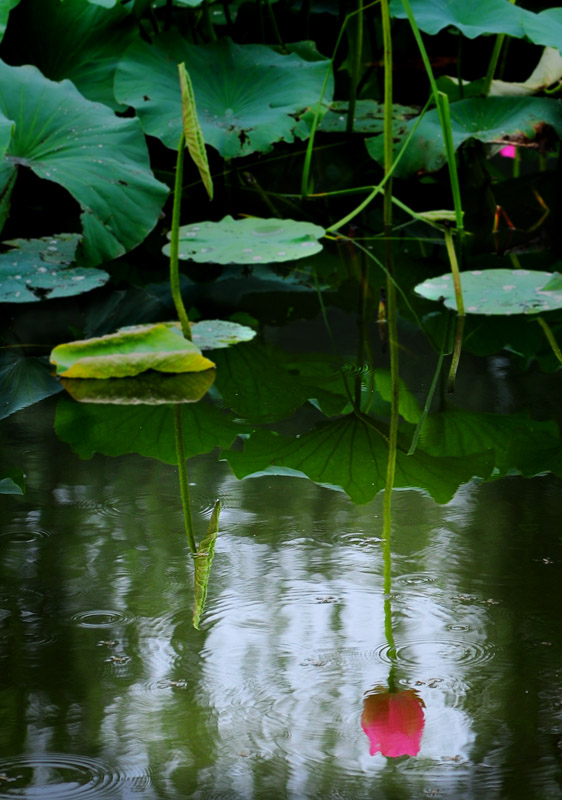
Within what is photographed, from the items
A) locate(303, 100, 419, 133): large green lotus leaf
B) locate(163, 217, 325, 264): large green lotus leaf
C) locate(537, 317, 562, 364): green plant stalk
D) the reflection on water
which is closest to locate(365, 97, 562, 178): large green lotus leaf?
locate(303, 100, 419, 133): large green lotus leaf

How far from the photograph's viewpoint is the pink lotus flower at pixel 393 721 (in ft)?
2.80

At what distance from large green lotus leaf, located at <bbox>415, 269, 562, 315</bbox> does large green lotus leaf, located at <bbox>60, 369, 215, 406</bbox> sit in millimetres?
675

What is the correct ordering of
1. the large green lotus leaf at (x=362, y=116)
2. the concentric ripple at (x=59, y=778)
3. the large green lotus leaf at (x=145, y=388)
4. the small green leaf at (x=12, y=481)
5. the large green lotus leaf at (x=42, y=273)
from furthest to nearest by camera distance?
the large green lotus leaf at (x=362, y=116) < the large green lotus leaf at (x=42, y=273) < the large green lotus leaf at (x=145, y=388) < the small green leaf at (x=12, y=481) < the concentric ripple at (x=59, y=778)

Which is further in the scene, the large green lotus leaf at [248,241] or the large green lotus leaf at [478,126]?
the large green lotus leaf at [478,126]

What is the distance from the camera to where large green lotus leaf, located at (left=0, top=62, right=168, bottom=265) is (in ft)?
8.45

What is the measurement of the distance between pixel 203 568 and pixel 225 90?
8.67ft

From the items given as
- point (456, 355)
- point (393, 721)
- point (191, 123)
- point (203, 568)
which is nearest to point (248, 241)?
point (456, 355)

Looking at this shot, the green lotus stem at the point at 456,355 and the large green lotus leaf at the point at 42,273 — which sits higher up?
the large green lotus leaf at the point at 42,273

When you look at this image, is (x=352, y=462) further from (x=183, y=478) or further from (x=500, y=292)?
(x=500, y=292)

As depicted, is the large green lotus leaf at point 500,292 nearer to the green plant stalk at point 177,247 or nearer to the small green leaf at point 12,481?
the green plant stalk at point 177,247

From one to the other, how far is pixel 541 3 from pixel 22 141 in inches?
124

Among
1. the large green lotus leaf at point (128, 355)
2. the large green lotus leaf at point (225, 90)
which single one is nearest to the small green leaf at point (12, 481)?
the large green lotus leaf at point (128, 355)

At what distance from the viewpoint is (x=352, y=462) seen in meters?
1.50

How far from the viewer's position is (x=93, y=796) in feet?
2.58
